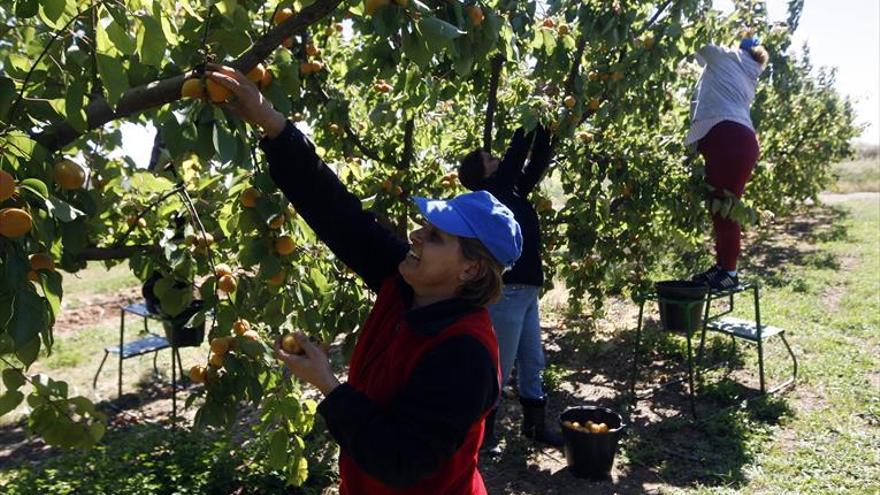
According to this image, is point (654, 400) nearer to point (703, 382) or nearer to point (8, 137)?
point (703, 382)

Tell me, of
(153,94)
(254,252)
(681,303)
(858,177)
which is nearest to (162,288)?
(254,252)

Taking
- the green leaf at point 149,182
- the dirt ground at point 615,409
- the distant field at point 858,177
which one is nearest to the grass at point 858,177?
the distant field at point 858,177

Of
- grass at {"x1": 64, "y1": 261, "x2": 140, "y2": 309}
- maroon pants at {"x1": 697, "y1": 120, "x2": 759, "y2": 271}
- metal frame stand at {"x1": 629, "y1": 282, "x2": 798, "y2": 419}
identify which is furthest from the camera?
grass at {"x1": 64, "y1": 261, "x2": 140, "y2": 309}

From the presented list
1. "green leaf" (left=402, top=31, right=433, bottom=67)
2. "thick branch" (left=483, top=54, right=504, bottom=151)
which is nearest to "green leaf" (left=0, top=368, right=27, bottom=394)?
"green leaf" (left=402, top=31, right=433, bottom=67)

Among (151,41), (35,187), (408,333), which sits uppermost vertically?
(151,41)

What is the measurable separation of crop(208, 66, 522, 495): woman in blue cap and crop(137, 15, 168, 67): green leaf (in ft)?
0.46

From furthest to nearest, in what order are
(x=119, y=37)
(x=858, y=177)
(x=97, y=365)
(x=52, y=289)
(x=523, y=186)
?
(x=858, y=177) < (x=97, y=365) < (x=523, y=186) < (x=52, y=289) < (x=119, y=37)

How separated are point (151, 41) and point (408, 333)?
2.57 ft

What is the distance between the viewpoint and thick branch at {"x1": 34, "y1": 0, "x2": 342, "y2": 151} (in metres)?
1.60

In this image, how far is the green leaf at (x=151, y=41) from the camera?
1.39 meters

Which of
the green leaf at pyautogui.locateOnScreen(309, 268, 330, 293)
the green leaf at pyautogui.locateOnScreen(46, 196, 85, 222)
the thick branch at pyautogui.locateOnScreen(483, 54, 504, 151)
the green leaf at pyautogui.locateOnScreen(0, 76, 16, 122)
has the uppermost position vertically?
the thick branch at pyautogui.locateOnScreen(483, 54, 504, 151)

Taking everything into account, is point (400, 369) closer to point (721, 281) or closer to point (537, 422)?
point (537, 422)

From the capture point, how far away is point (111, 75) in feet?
4.45

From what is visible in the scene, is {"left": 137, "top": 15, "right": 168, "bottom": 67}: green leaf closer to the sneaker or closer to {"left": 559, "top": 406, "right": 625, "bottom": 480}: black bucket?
{"left": 559, "top": 406, "right": 625, "bottom": 480}: black bucket
